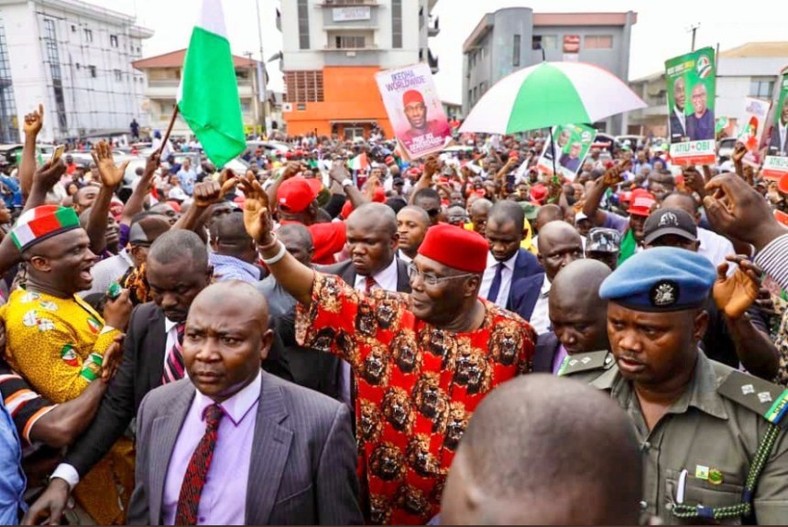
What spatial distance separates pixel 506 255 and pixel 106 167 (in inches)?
115

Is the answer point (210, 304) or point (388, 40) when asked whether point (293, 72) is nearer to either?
point (388, 40)

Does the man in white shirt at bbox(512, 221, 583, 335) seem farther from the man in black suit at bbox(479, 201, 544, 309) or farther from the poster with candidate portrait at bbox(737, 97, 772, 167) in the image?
the poster with candidate portrait at bbox(737, 97, 772, 167)

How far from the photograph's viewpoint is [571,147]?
348 inches

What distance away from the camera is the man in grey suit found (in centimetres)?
203

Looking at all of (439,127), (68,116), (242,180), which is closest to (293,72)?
(68,116)

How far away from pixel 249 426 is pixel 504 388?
1.30 m

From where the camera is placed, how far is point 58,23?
48219 millimetres

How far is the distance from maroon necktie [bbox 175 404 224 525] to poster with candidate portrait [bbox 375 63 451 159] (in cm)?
583

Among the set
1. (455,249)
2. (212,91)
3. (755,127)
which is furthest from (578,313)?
(755,127)

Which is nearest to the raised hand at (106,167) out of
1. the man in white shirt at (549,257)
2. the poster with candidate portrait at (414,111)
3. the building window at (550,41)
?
the man in white shirt at (549,257)

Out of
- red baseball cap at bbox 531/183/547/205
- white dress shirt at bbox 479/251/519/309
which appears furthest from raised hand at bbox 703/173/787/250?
red baseball cap at bbox 531/183/547/205

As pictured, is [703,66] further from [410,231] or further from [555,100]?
[410,231]

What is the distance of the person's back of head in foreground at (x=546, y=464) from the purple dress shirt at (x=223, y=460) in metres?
1.23

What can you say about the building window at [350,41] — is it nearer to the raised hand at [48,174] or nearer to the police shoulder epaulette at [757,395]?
the raised hand at [48,174]
